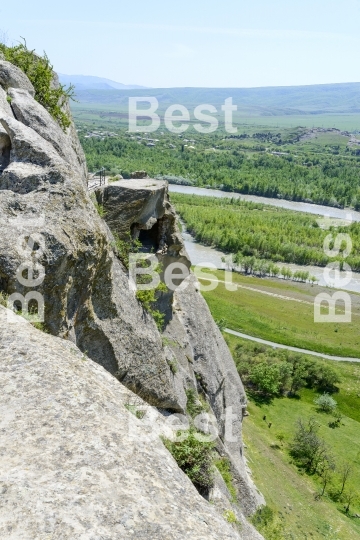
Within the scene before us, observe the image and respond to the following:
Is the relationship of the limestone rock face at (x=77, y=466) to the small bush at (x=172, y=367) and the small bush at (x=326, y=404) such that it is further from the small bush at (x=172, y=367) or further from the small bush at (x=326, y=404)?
the small bush at (x=326, y=404)

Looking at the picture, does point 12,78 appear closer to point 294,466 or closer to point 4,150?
point 4,150

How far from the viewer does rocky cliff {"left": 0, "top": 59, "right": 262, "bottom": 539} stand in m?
7.83

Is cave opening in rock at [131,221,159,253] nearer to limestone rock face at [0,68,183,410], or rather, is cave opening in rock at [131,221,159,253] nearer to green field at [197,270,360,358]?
limestone rock face at [0,68,183,410]

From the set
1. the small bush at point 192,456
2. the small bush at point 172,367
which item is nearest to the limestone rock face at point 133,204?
the small bush at point 172,367

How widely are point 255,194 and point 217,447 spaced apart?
170883 mm

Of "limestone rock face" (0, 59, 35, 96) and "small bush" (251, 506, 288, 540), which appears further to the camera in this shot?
"small bush" (251, 506, 288, 540)

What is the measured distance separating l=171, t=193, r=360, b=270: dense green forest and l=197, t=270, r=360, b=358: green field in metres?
19.0

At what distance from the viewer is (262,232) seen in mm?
124062

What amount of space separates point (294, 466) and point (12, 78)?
37.8 metres

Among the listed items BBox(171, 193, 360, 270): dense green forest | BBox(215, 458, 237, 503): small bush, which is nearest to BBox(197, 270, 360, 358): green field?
BBox(171, 193, 360, 270): dense green forest

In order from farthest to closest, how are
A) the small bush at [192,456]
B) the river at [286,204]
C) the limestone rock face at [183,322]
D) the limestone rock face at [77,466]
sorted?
the river at [286,204], the limestone rock face at [183,322], the small bush at [192,456], the limestone rock face at [77,466]

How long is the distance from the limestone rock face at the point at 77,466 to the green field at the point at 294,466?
55.2 ft

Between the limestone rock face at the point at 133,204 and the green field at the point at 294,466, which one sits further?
the green field at the point at 294,466

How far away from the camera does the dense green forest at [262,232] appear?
11188 centimetres
